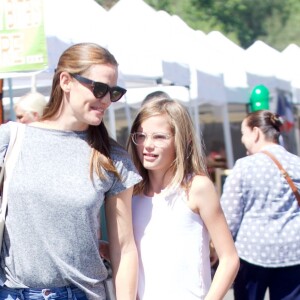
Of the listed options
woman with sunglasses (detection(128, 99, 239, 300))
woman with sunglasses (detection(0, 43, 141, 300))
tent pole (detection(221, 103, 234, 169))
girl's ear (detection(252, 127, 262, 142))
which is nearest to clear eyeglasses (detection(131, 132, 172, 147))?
woman with sunglasses (detection(128, 99, 239, 300))

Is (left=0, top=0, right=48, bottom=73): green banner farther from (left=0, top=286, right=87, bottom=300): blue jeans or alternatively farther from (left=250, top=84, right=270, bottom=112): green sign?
(left=250, top=84, right=270, bottom=112): green sign

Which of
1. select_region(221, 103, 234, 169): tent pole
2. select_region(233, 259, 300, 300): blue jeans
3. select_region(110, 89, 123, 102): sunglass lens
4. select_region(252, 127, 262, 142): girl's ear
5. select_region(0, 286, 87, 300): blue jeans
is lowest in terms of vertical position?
select_region(233, 259, 300, 300): blue jeans

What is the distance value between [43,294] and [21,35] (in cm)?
271

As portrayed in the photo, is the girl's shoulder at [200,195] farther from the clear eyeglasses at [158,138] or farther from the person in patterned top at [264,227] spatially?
the person in patterned top at [264,227]

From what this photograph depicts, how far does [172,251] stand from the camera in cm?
319

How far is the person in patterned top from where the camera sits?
5176 millimetres

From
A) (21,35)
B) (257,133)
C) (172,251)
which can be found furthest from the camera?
(257,133)

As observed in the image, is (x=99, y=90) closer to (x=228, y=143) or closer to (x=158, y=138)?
(x=158, y=138)

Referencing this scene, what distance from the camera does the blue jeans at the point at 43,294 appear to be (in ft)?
9.70

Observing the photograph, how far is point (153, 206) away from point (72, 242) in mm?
432

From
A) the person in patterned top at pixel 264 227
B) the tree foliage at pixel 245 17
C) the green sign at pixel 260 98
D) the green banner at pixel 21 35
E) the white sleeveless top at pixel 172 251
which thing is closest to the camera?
the white sleeveless top at pixel 172 251

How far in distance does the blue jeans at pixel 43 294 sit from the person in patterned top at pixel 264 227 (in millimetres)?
2322

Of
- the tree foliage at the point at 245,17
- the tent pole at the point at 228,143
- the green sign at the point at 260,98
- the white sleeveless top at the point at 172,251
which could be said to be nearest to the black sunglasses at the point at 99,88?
the white sleeveless top at the point at 172,251

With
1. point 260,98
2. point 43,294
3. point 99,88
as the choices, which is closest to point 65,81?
point 99,88
